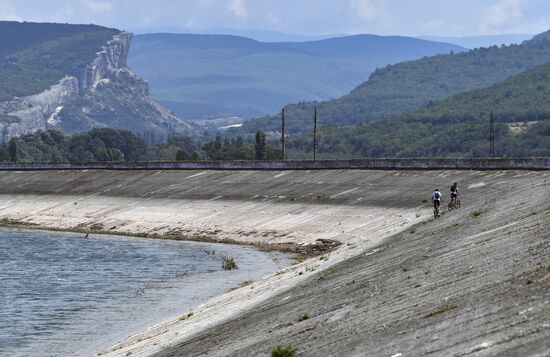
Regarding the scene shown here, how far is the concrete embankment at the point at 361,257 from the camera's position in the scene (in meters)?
25.9

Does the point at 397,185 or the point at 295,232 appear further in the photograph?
the point at 397,185

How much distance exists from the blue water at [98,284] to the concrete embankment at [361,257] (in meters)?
2.49

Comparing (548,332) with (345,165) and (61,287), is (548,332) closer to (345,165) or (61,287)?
(61,287)

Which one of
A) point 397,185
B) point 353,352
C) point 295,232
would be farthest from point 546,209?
point 397,185

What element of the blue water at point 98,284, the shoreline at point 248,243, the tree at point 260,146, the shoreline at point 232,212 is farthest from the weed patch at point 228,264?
the tree at point 260,146

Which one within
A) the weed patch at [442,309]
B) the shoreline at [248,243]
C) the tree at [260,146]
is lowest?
the shoreline at [248,243]

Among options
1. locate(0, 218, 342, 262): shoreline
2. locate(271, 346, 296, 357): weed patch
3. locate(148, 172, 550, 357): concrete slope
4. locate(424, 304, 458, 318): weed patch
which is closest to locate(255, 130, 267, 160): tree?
locate(0, 218, 342, 262): shoreline

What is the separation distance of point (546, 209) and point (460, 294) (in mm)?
16825

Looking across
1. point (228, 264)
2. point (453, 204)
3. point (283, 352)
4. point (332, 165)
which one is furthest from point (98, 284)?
point (332, 165)

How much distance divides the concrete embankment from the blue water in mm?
2488

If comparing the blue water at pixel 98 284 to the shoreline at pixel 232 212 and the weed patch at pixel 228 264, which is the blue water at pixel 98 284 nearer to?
the weed patch at pixel 228 264


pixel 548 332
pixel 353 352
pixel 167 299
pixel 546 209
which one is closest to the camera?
pixel 548 332

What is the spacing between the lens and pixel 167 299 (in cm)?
5234

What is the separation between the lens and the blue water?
44031 millimetres
